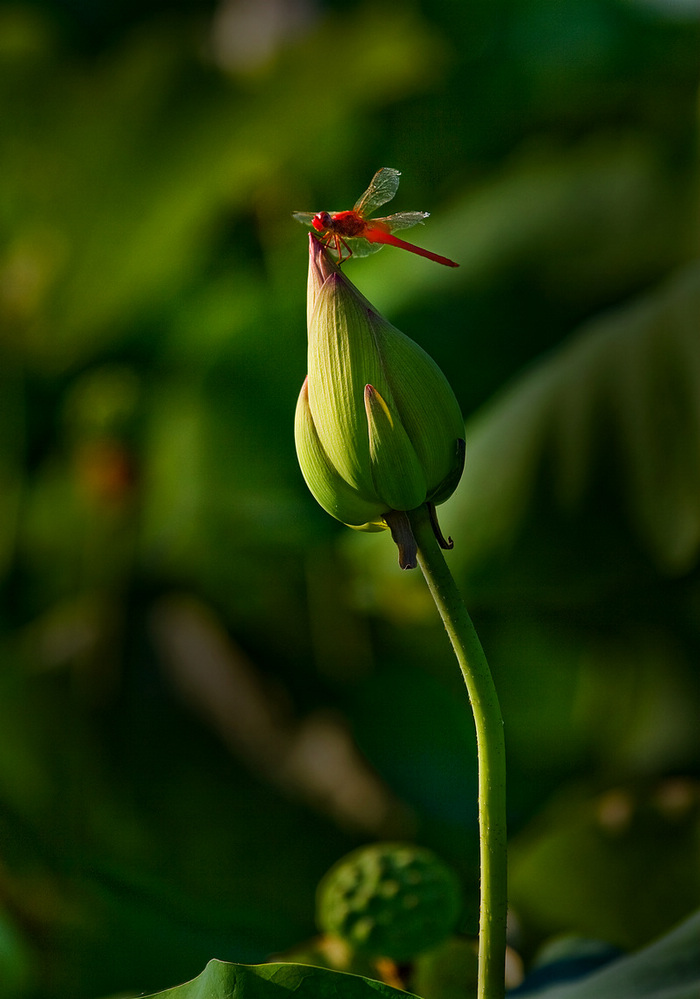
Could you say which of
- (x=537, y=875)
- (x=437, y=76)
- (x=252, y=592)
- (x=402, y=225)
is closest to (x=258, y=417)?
(x=252, y=592)

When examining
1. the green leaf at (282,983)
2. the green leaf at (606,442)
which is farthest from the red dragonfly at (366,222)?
the green leaf at (606,442)

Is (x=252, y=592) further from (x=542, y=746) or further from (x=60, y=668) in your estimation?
(x=542, y=746)

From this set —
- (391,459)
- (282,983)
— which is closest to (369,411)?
(391,459)

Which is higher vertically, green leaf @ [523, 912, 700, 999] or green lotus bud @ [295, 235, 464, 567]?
green lotus bud @ [295, 235, 464, 567]

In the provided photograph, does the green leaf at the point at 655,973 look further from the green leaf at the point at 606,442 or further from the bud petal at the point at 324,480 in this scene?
the green leaf at the point at 606,442

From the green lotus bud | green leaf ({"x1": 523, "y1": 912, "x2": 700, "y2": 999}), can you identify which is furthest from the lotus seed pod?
the green lotus bud

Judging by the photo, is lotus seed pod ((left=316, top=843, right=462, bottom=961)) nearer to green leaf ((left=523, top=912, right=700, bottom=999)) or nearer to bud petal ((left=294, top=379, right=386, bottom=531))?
green leaf ((left=523, top=912, right=700, bottom=999))
